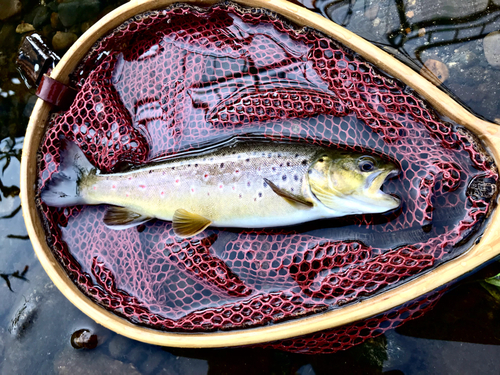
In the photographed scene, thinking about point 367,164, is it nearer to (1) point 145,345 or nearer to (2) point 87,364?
(1) point 145,345

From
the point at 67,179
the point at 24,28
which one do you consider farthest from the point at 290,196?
the point at 24,28

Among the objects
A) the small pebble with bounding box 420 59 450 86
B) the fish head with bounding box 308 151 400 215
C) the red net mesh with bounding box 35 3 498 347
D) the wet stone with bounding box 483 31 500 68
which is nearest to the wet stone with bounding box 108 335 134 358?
the red net mesh with bounding box 35 3 498 347

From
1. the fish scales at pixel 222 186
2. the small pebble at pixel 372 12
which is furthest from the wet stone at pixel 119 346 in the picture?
the small pebble at pixel 372 12

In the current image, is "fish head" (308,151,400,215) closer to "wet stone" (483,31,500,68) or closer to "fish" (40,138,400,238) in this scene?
"fish" (40,138,400,238)

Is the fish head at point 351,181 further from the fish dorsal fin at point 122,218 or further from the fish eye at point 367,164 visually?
the fish dorsal fin at point 122,218

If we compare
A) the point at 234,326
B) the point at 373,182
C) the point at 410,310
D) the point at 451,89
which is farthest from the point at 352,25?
the point at 234,326
